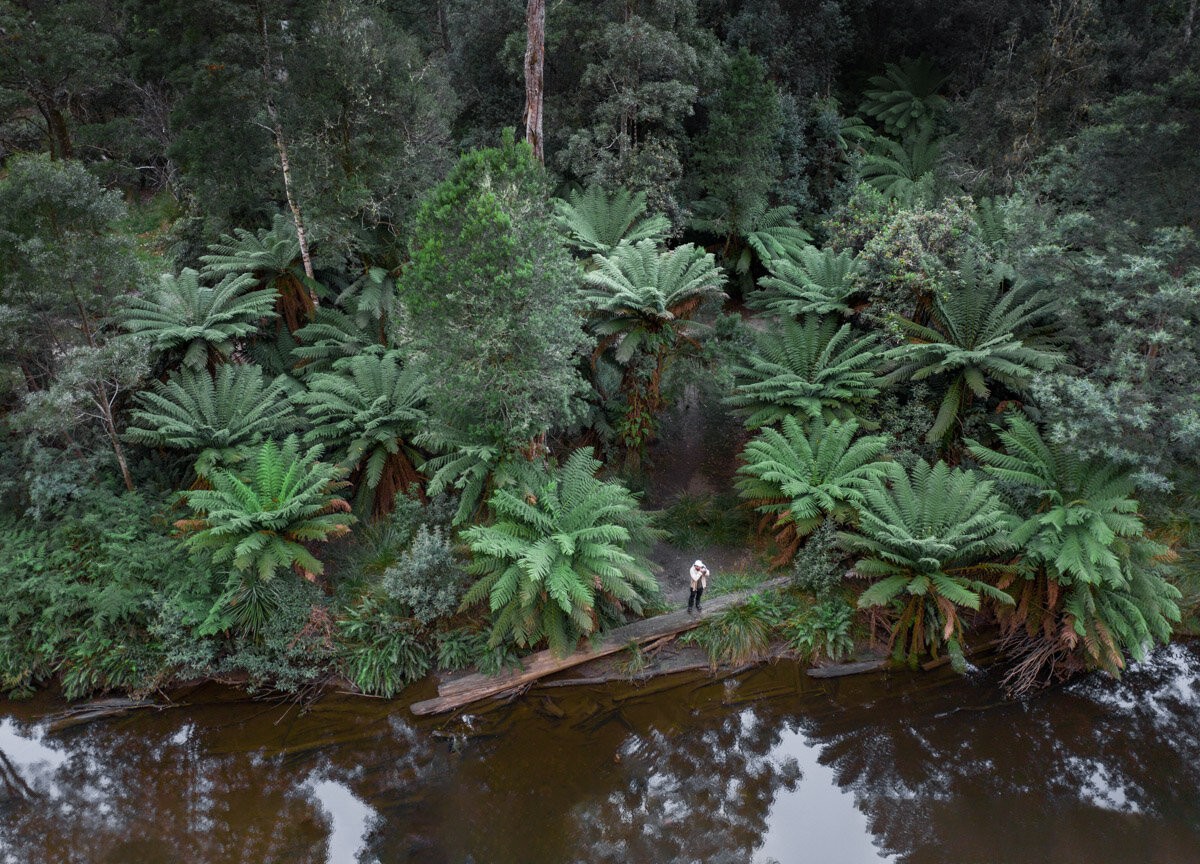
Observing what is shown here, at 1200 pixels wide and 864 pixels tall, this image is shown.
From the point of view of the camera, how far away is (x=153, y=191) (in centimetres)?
2056

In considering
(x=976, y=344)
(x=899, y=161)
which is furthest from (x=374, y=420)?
(x=899, y=161)

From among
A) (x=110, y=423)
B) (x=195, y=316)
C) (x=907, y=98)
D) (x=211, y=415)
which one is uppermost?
(x=907, y=98)

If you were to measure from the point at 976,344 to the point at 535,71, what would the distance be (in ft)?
25.7

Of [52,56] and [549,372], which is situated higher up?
[52,56]

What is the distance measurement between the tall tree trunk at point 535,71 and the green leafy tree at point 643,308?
82.8 inches

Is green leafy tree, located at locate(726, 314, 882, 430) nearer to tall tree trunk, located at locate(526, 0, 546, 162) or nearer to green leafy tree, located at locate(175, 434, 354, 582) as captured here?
tall tree trunk, located at locate(526, 0, 546, 162)

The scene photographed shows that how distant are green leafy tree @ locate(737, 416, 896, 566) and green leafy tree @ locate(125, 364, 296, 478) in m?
7.27

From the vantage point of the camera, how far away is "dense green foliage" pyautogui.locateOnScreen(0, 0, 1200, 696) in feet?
32.1

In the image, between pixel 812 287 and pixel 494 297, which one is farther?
pixel 812 287

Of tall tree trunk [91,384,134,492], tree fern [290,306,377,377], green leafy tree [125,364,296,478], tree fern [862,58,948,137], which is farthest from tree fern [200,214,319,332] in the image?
tree fern [862,58,948,137]

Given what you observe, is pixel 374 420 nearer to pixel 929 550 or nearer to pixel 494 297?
pixel 494 297

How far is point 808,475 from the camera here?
11086 mm

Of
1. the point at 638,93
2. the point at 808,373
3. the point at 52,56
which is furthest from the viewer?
the point at 638,93

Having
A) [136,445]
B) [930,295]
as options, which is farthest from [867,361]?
[136,445]
